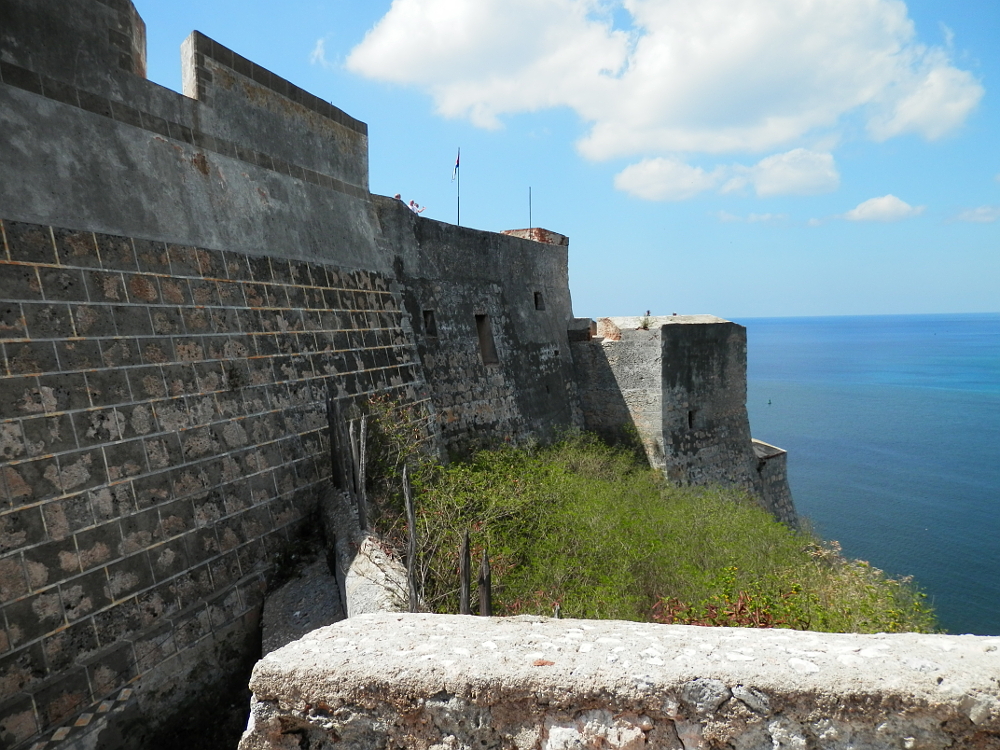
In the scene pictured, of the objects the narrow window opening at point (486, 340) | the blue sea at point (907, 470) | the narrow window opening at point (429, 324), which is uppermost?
the narrow window opening at point (429, 324)

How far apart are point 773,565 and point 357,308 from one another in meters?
6.30

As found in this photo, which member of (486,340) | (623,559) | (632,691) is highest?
(486,340)

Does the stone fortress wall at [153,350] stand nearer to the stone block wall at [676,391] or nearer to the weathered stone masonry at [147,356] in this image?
the weathered stone masonry at [147,356]

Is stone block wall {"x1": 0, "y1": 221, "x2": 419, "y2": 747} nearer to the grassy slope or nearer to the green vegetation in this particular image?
the green vegetation

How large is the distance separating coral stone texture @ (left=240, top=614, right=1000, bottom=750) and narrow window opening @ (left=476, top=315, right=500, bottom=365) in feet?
31.0

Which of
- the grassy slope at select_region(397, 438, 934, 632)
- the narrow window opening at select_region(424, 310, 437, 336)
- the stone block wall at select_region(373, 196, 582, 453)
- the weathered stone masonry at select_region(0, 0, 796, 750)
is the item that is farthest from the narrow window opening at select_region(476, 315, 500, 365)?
the weathered stone masonry at select_region(0, 0, 796, 750)

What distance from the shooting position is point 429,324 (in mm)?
10641

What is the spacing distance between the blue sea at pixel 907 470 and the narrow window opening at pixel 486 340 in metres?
13.1

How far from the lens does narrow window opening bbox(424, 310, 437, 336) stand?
10573mm

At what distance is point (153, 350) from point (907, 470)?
35.3 m

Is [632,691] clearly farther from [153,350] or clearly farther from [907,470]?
[907,470]

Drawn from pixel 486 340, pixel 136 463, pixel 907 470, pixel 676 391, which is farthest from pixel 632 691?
pixel 907 470

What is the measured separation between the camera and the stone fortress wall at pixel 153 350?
14.8ft

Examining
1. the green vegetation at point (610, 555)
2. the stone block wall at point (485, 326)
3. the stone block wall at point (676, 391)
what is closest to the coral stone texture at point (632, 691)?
the green vegetation at point (610, 555)
